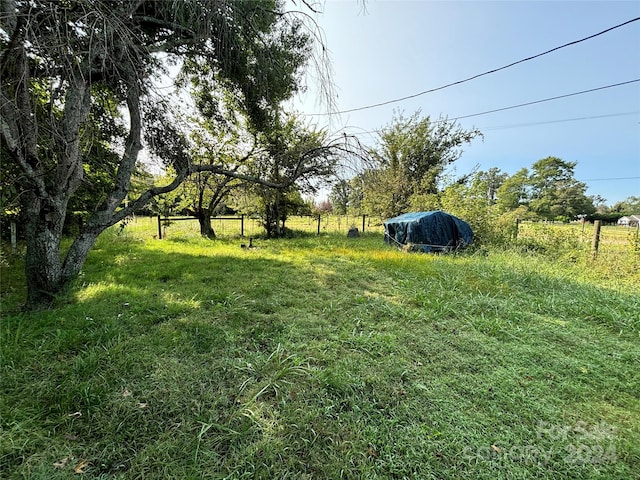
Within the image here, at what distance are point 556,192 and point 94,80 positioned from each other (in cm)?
4635

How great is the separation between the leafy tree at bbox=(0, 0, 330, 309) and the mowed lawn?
3.59 feet

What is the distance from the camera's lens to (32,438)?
4.23 feet

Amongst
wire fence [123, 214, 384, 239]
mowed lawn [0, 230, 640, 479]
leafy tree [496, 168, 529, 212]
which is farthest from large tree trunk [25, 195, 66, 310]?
leafy tree [496, 168, 529, 212]

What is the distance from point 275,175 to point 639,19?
8.55 metres

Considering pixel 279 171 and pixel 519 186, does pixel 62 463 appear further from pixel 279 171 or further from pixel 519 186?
pixel 519 186

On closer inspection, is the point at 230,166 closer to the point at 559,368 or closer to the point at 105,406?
the point at 105,406

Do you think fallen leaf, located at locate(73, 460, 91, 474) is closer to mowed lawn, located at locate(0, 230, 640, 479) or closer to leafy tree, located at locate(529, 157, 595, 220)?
mowed lawn, located at locate(0, 230, 640, 479)

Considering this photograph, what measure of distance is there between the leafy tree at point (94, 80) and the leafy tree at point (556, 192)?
3819cm

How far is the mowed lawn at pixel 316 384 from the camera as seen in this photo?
1.26 m

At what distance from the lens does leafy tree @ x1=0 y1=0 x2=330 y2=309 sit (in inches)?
63.7

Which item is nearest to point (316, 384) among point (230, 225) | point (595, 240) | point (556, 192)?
point (595, 240)

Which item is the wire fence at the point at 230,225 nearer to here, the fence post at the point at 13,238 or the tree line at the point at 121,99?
the fence post at the point at 13,238

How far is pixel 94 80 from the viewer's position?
2848mm

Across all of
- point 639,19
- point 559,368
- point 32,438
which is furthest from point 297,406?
point 639,19
